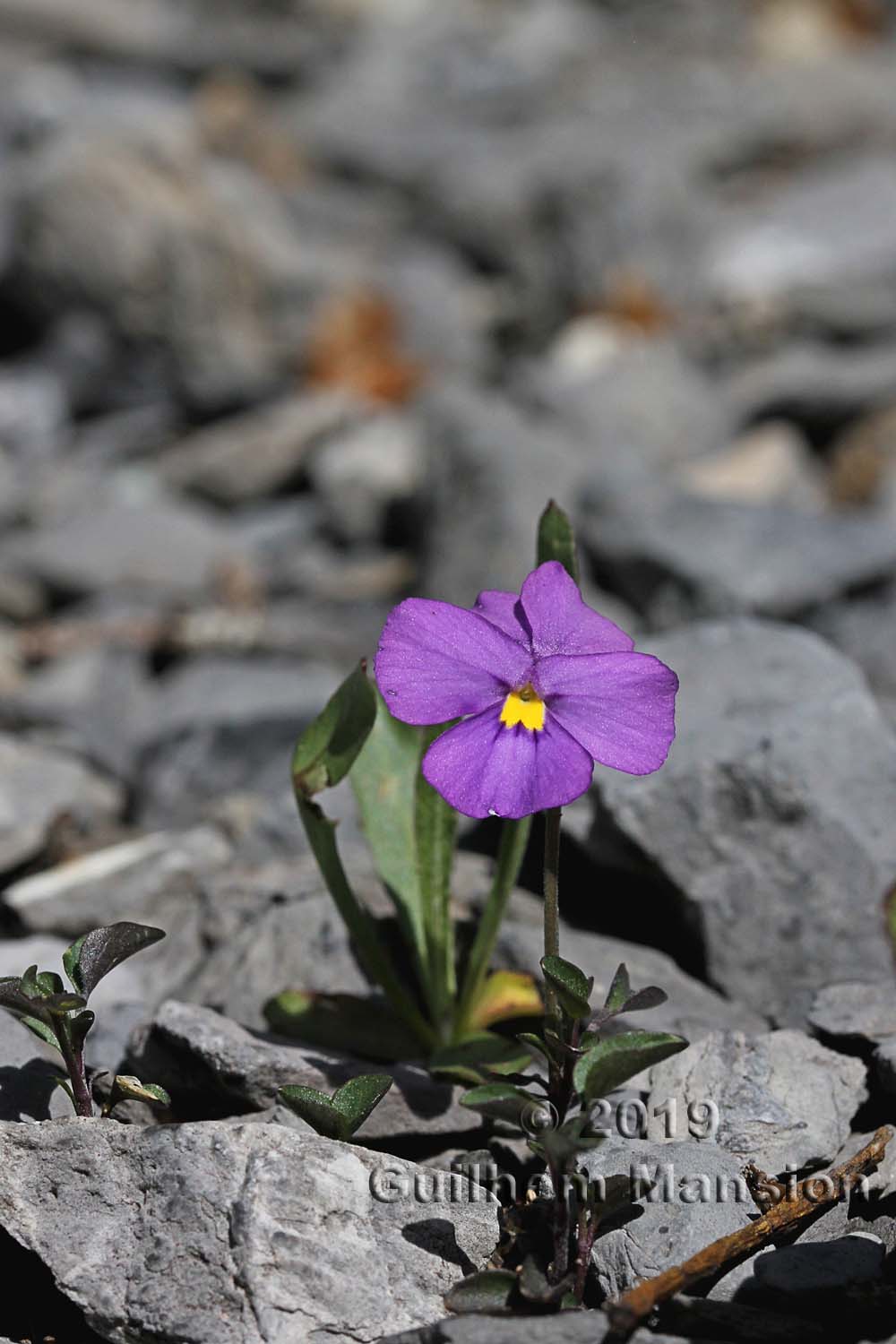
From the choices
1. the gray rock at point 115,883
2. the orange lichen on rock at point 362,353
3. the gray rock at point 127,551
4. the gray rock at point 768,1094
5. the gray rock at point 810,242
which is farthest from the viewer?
the gray rock at point 810,242

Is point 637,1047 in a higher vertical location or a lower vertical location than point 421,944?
higher

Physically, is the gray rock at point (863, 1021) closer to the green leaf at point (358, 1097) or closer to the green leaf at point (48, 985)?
the green leaf at point (358, 1097)

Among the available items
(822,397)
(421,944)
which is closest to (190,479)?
(822,397)

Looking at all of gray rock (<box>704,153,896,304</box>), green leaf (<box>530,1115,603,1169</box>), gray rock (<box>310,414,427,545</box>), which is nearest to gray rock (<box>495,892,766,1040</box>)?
green leaf (<box>530,1115,603,1169</box>)

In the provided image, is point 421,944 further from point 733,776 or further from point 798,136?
point 798,136

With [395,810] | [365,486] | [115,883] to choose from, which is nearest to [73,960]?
[395,810]

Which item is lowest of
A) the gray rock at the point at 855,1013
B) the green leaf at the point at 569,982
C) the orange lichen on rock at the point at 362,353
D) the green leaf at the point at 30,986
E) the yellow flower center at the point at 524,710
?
the orange lichen on rock at the point at 362,353

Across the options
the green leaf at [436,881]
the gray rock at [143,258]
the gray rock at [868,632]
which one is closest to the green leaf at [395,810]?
the green leaf at [436,881]
